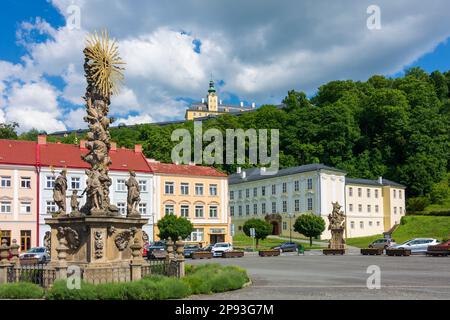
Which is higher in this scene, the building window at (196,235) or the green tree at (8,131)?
the green tree at (8,131)

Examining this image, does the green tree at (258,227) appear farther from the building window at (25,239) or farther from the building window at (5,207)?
the building window at (5,207)

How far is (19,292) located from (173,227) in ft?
120

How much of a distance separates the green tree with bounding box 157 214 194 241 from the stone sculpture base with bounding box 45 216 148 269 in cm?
3345

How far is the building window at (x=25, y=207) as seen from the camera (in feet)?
171

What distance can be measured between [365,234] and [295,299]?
62.3 meters

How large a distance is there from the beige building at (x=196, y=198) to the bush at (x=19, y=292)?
43.5m

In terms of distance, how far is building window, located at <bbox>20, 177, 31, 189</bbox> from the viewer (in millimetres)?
52531

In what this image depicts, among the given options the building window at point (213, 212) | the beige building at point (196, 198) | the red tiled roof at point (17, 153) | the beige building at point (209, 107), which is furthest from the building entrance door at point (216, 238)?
the beige building at point (209, 107)

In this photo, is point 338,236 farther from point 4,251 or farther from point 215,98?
point 215,98

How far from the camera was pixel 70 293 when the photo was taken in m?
15.2

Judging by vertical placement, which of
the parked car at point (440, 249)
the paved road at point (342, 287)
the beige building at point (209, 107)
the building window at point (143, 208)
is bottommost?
the parked car at point (440, 249)

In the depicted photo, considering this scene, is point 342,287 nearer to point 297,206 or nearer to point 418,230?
point 418,230
